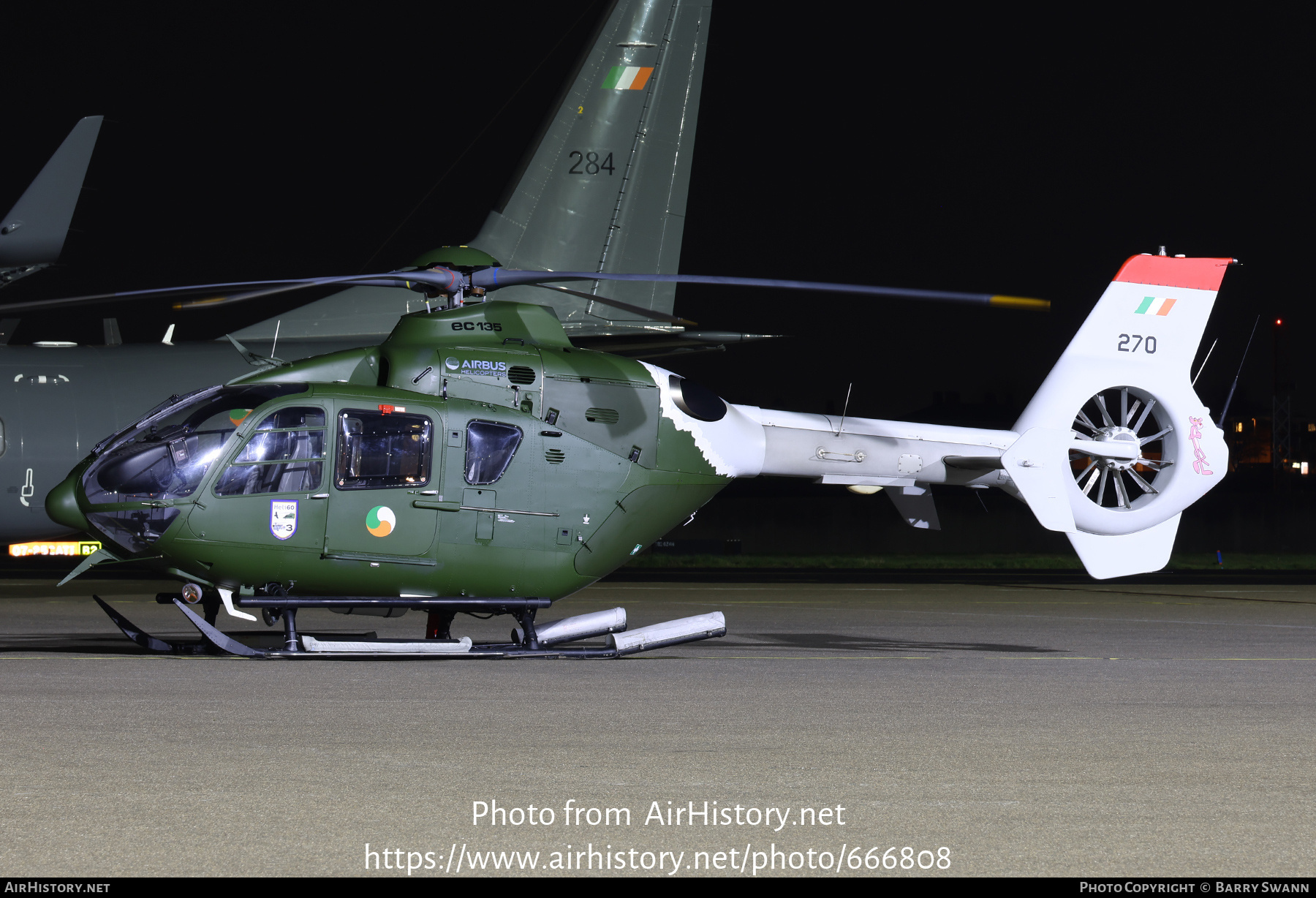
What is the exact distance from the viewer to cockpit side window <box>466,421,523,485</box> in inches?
523

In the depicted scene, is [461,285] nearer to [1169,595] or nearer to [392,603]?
[392,603]

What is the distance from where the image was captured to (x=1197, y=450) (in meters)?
15.3

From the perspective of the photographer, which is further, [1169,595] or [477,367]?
[1169,595]

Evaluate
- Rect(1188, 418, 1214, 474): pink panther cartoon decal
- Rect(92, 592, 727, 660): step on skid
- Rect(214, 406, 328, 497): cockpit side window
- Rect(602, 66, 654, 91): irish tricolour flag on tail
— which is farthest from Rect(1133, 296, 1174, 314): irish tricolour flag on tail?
Rect(602, 66, 654, 91): irish tricolour flag on tail

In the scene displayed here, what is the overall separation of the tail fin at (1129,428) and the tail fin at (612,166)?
8.76 m

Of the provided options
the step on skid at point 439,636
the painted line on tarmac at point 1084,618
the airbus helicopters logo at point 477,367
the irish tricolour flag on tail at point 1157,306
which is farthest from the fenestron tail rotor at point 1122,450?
the airbus helicopters logo at point 477,367

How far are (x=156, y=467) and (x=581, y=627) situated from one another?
4.33 meters

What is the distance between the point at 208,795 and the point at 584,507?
7354 millimetres

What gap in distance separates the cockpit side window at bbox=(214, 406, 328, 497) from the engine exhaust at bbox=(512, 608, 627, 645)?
8.77 feet

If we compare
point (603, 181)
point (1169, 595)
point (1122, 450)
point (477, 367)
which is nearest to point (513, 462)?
point (477, 367)

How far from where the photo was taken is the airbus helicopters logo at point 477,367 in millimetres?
13477

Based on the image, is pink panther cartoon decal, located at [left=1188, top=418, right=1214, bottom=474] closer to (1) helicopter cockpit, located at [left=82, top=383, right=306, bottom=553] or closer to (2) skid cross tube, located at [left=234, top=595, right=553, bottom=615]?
(2) skid cross tube, located at [left=234, top=595, right=553, bottom=615]

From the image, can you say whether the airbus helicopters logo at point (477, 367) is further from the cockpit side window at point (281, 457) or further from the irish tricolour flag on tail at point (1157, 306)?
the irish tricolour flag on tail at point (1157, 306)
